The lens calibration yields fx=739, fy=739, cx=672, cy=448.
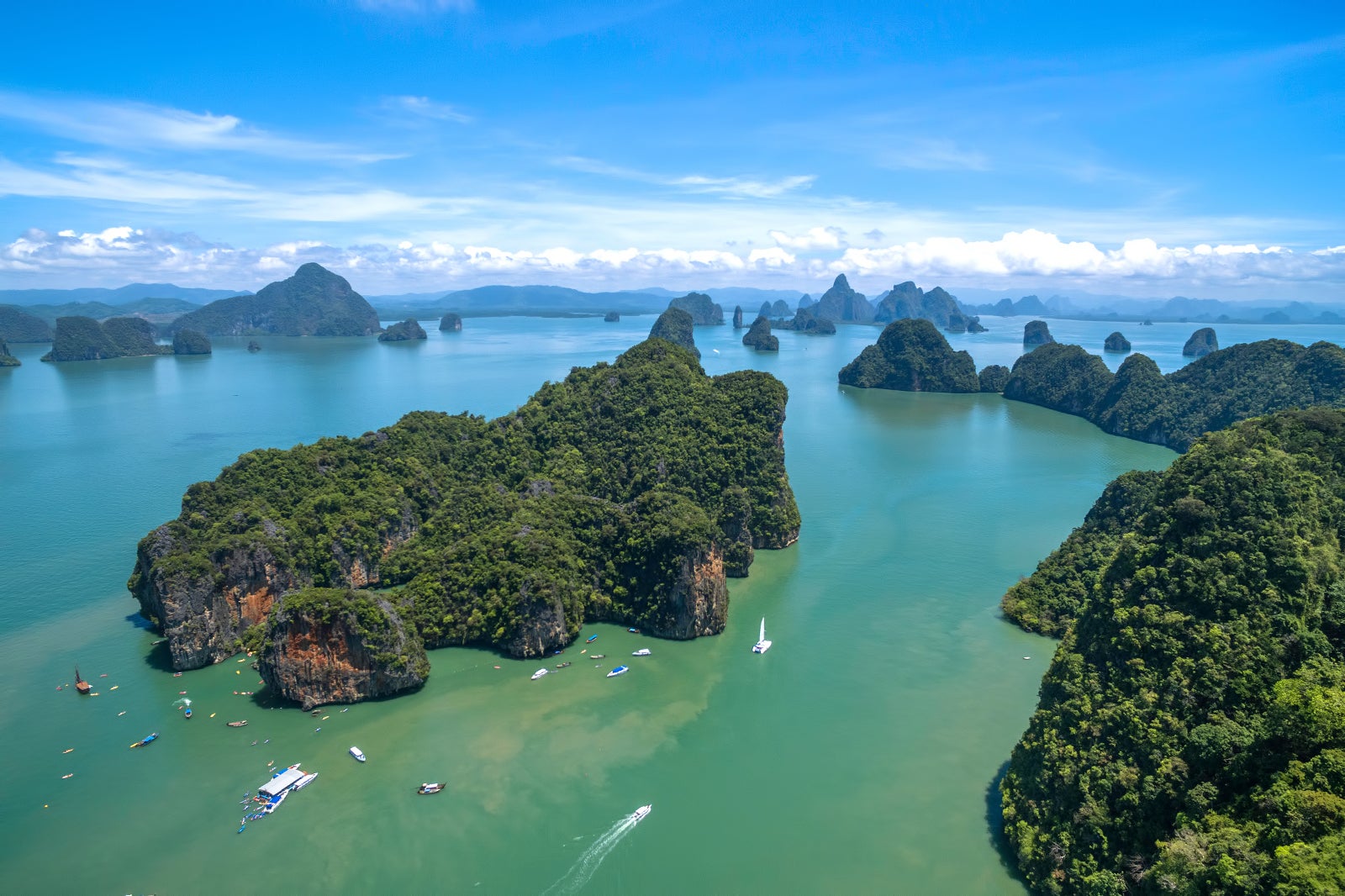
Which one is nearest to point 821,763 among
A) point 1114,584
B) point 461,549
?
point 1114,584

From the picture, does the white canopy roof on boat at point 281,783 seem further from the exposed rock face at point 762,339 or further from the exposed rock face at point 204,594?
the exposed rock face at point 762,339

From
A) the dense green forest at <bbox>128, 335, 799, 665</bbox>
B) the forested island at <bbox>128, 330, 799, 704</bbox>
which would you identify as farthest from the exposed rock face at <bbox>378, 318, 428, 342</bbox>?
the forested island at <bbox>128, 330, 799, 704</bbox>

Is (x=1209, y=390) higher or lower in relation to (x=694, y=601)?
higher

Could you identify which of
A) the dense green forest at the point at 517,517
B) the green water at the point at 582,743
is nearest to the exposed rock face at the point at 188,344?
the green water at the point at 582,743

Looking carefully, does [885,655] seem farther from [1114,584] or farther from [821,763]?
[1114,584]

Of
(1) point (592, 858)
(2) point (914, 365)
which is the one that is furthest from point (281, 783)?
(2) point (914, 365)

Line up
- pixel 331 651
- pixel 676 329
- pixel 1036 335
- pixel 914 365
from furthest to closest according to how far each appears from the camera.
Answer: pixel 1036 335, pixel 676 329, pixel 914 365, pixel 331 651

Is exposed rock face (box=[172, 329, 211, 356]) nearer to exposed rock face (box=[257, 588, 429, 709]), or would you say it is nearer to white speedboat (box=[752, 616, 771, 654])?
exposed rock face (box=[257, 588, 429, 709])

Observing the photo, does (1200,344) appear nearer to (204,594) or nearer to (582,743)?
(582,743)
